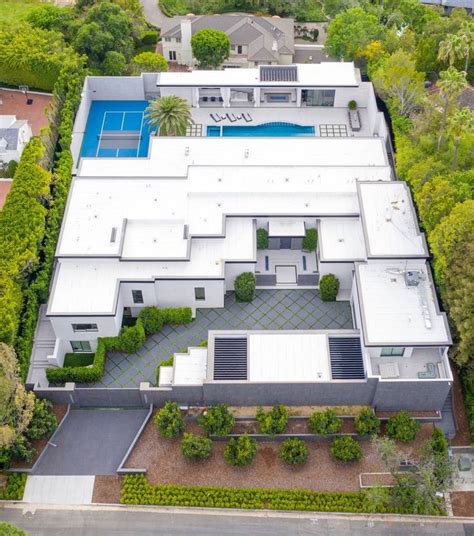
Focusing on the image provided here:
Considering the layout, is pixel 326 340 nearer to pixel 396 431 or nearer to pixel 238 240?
pixel 396 431

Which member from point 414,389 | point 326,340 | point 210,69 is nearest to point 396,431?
point 414,389

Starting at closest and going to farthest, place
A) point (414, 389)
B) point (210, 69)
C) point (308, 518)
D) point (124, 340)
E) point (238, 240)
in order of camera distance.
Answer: point (308, 518) < point (414, 389) < point (124, 340) < point (238, 240) < point (210, 69)

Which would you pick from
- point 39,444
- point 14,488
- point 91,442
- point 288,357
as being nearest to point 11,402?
point 39,444

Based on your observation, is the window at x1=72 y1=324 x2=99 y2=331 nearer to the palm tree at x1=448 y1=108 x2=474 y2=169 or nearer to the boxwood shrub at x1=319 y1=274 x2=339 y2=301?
the boxwood shrub at x1=319 y1=274 x2=339 y2=301

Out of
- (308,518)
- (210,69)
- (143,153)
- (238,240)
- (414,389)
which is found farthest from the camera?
(210,69)

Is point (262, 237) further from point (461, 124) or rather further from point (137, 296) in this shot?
point (461, 124)
